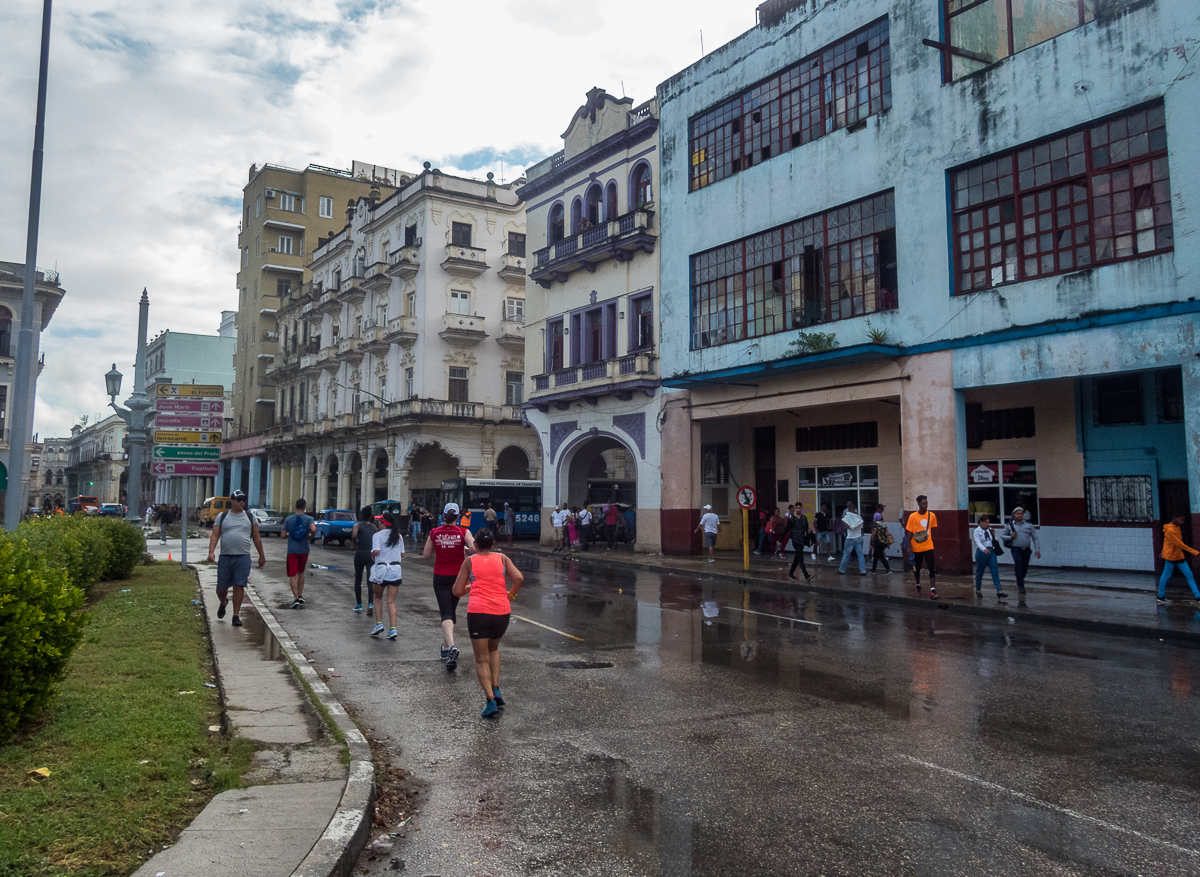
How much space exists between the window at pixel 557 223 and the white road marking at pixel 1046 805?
95.5 feet

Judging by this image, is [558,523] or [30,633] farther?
[558,523]

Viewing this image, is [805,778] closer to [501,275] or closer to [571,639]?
[571,639]

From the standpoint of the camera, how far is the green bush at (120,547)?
→ 16244 millimetres

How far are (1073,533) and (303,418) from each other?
50224 mm

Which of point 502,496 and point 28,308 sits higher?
point 28,308

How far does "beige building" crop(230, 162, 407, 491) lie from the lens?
64.8m

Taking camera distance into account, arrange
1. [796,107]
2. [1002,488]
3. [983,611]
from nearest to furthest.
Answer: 1. [983,611]
2. [1002,488]
3. [796,107]

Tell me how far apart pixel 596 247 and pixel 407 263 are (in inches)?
721

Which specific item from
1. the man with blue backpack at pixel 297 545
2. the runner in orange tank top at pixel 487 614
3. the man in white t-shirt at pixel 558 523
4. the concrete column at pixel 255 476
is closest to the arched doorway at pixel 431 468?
the man in white t-shirt at pixel 558 523

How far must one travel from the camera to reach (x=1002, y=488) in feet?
68.8

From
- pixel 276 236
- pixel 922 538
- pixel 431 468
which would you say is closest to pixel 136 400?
pixel 922 538

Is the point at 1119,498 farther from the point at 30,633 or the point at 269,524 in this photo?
the point at 269,524

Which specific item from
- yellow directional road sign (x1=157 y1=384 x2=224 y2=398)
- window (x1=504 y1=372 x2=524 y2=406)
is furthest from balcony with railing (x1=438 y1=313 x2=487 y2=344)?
yellow directional road sign (x1=157 y1=384 x2=224 y2=398)

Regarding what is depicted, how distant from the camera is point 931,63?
19.7m
